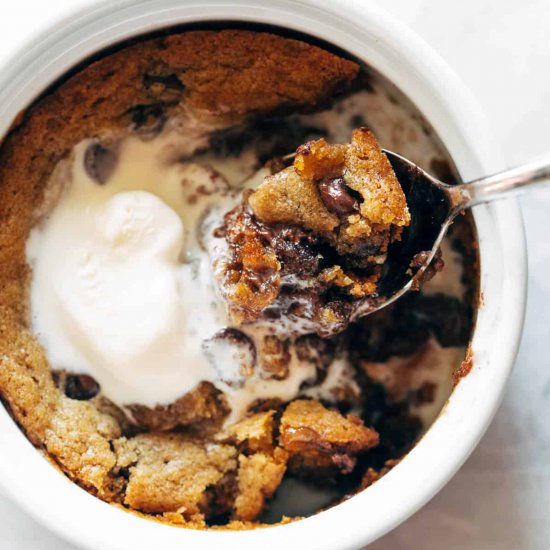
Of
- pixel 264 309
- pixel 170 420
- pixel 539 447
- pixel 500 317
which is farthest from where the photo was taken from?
pixel 539 447

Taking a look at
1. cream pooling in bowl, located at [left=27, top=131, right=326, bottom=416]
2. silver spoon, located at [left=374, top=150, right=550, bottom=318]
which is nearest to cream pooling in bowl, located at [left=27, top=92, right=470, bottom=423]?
cream pooling in bowl, located at [left=27, top=131, right=326, bottom=416]

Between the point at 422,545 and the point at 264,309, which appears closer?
the point at 264,309

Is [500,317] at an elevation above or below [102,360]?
above

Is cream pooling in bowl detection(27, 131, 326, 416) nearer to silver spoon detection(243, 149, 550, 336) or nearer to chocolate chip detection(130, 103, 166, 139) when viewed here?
chocolate chip detection(130, 103, 166, 139)

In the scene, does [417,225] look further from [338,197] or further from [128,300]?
[128,300]

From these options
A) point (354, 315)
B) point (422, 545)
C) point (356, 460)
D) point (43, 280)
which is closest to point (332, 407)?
point (356, 460)

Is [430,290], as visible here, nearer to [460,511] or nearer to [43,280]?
[460,511]

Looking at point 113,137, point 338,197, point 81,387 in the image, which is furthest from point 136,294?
point 338,197
